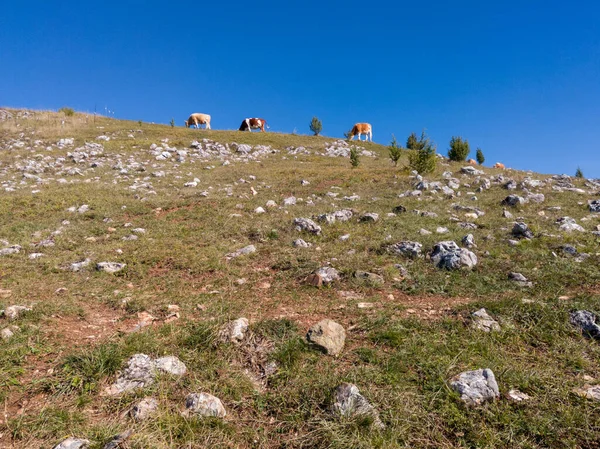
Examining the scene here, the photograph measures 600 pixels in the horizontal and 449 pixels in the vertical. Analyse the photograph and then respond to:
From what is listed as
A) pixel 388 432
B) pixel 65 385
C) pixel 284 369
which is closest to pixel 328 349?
pixel 284 369

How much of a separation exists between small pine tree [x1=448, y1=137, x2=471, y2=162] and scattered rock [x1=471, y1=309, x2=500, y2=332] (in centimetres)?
2631

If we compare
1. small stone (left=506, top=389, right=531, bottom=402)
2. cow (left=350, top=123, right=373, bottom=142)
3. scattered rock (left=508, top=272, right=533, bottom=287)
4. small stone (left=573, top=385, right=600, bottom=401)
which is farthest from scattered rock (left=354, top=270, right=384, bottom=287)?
cow (left=350, top=123, right=373, bottom=142)

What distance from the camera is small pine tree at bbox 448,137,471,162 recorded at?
2775 centimetres

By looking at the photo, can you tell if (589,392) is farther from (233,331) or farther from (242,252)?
(242,252)

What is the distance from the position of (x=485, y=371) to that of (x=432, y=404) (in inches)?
29.7

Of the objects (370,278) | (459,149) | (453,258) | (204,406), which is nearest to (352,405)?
(204,406)

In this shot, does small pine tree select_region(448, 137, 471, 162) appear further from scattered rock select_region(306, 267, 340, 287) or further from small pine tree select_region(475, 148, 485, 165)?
scattered rock select_region(306, 267, 340, 287)

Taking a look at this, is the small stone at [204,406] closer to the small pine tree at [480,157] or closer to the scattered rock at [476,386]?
the scattered rock at [476,386]

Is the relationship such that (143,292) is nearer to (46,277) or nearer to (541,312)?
(46,277)

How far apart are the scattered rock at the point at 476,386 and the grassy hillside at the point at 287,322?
0.08 metres

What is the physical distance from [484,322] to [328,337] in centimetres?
229

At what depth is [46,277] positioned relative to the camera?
21.9 feet

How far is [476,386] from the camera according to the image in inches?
136

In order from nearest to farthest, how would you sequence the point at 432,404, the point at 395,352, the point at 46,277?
the point at 432,404 → the point at 395,352 → the point at 46,277
